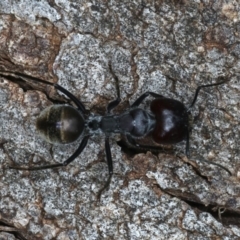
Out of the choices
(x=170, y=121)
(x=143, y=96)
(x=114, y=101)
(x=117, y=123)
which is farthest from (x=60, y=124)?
(x=170, y=121)

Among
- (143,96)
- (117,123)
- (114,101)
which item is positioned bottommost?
(117,123)

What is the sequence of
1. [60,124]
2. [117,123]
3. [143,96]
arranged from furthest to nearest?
[117,123] < [143,96] < [60,124]

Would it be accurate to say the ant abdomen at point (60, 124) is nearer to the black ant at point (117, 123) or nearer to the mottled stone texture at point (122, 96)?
the black ant at point (117, 123)

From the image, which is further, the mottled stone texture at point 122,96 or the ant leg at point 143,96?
the ant leg at point 143,96

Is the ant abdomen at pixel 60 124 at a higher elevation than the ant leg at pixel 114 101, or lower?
lower

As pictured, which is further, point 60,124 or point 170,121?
point 170,121

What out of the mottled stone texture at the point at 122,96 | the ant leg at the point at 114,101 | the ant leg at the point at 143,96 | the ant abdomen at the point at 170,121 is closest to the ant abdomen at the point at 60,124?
the mottled stone texture at the point at 122,96

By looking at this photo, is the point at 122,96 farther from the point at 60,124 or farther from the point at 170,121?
the point at 60,124
